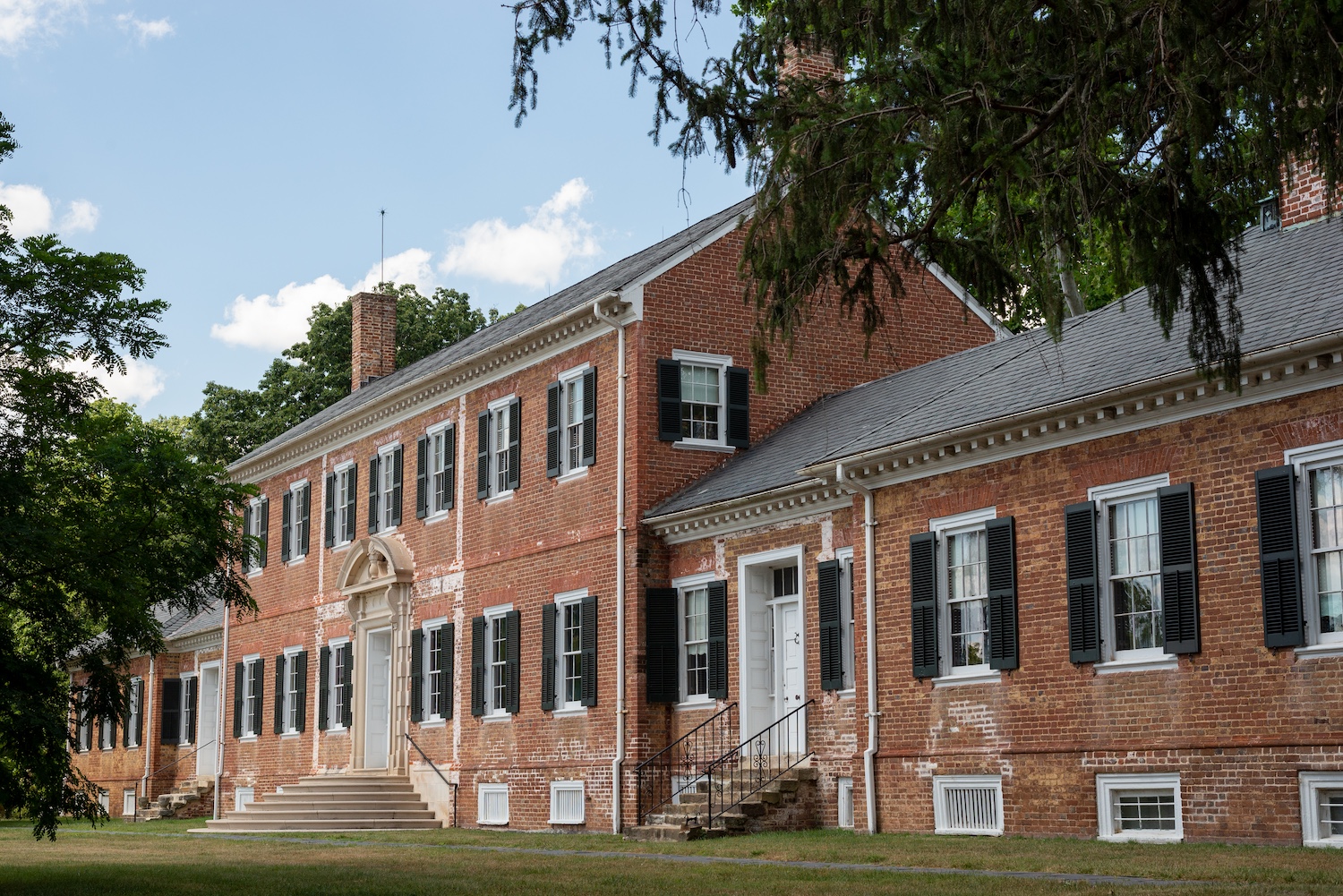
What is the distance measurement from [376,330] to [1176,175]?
33142 mm

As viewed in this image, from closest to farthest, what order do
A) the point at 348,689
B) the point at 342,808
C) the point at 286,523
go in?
the point at 342,808, the point at 348,689, the point at 286,523

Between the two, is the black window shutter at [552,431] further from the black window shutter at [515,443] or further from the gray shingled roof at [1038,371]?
the gray shingled roof at [1038,371]

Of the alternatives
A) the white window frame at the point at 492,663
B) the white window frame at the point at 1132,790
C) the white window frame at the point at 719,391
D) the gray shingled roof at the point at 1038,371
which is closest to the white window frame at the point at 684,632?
the gray shingled roof at the point at 1038,371

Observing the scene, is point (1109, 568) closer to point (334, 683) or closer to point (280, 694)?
point (334, 683)

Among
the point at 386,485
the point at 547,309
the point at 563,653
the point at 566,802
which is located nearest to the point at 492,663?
the point at 563,653

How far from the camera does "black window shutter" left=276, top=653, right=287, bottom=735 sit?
1401 inches

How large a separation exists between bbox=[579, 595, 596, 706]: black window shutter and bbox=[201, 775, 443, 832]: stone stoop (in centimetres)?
557

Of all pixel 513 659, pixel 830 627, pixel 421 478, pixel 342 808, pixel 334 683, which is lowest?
pixel 342 808

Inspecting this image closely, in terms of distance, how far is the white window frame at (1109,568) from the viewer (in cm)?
1614

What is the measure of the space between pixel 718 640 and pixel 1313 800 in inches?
384

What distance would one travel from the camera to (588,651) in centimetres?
2434

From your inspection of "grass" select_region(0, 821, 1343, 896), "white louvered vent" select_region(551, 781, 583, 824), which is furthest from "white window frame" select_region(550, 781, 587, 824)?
"grass" select_region(0, 821, 1343, 896)

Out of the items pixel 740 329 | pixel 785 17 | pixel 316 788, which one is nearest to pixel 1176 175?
pixel 785 17

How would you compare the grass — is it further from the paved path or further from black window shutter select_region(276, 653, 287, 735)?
A: black window shutter select_region(276, 653, 287, 735)
